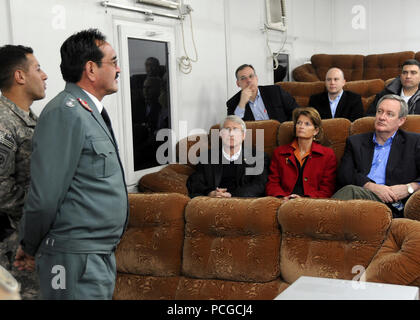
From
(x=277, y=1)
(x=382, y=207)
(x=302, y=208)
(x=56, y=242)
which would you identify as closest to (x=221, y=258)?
(x=302, y=208)

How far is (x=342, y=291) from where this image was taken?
1146mm

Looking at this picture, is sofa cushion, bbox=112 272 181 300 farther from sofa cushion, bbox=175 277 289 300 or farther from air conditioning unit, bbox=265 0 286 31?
air conditioning unit, bbox=265 0 286 31

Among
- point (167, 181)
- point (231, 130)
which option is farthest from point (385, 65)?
point (167, 181)

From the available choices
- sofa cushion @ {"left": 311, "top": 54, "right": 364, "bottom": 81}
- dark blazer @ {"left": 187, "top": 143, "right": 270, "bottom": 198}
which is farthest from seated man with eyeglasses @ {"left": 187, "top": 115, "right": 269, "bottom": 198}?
sofa cushion @ {"left": 311, "top": 54, "right": 364, "bottom": 81}

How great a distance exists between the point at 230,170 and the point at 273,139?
52 centimetres

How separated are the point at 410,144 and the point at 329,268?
1.33m

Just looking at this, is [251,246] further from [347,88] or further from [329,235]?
[347,88]

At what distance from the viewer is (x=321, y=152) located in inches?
127

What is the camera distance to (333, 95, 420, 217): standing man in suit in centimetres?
301

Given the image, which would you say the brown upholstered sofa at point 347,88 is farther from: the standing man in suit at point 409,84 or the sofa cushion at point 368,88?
the standing man in suit at point 409,84

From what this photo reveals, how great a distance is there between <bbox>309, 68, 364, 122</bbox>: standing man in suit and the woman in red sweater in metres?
1.21

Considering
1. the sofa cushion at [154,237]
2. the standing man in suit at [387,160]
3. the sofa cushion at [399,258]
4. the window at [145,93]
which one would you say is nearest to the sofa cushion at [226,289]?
the sofa cushion at [154,237]
